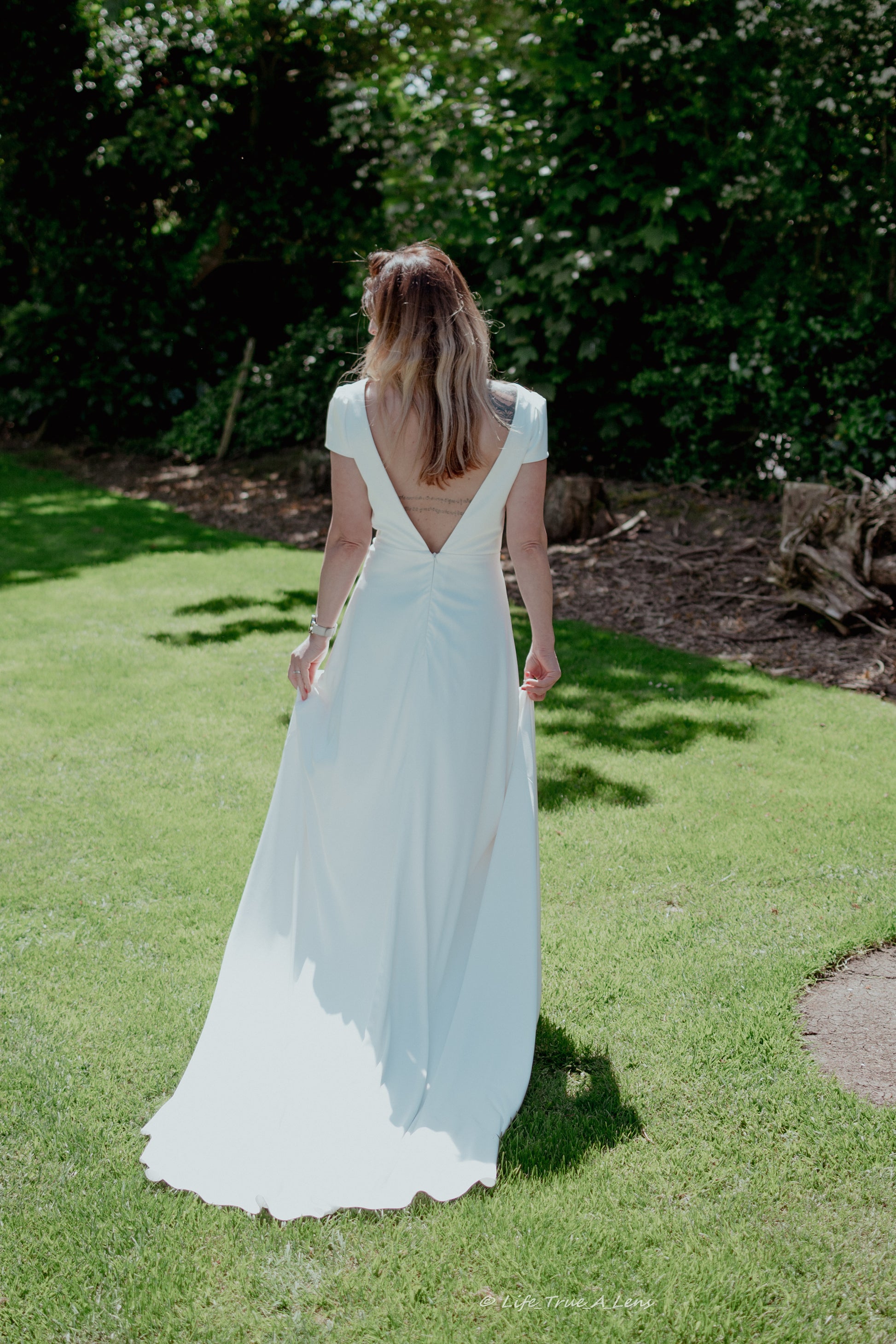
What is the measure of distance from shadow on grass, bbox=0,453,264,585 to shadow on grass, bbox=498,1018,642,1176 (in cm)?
718

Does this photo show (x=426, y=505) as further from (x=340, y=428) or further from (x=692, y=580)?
(x=692, y=580)

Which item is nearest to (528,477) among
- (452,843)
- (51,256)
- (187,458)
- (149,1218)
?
(452,843)

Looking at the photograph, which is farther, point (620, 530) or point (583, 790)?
point (620, 530)

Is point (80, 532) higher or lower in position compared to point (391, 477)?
lower

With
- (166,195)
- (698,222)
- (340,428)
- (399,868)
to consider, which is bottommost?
(399,868)

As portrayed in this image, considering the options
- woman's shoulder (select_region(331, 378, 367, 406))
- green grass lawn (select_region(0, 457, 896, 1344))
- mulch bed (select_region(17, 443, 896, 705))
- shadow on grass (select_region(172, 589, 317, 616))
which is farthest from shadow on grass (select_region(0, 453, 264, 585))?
woman's shoulder (select_region(331, 378, 367, 406))

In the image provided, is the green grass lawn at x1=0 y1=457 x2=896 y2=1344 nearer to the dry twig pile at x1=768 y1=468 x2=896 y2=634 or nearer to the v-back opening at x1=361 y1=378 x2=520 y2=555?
the dry twig pile at x1=768 y1=468 x2=896 y2=634

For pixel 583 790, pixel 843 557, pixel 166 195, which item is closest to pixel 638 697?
pixel 583 790

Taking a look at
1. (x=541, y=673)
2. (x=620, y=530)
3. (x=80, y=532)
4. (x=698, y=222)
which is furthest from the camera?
(x=80, y=532)

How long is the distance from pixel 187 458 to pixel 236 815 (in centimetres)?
1110

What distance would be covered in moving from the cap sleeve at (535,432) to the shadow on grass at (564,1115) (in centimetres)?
167

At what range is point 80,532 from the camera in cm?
1041

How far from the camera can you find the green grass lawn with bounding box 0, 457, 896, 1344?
2.08 meters

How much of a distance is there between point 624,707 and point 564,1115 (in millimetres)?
3322
